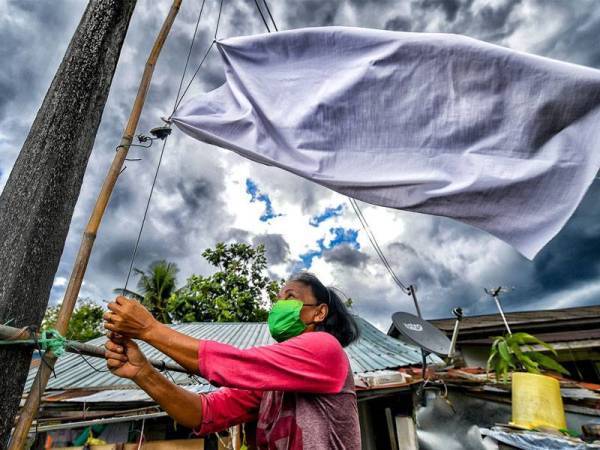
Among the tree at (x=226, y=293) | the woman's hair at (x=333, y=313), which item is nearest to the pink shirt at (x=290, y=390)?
the woman's hair at (x=333, y=313)

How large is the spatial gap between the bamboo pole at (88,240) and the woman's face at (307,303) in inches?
41.8

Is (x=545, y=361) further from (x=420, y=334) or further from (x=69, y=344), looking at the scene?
(x=69, y=344)

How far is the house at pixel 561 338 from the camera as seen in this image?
7.11 m

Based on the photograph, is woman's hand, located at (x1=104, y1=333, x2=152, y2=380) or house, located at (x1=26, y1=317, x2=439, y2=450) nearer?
woman's hand, located at (x1=104, y1=333, x2=152, y2=380)

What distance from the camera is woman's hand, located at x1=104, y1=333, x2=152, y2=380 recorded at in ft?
4.61

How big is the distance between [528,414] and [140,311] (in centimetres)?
492

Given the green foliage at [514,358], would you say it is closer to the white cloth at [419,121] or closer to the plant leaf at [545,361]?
Result: the plant leaf at [545,361]

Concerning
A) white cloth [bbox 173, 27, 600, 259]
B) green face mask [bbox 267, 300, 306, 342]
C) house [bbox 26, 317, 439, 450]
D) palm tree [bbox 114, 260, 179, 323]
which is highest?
palm tree [bbox 114, 260, 179, 323]

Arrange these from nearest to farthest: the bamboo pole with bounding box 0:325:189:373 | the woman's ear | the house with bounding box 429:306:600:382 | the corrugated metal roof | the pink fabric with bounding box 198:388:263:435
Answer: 1. the bamboo pole with bounding box 0:325:189:373
2. the pink fabric with bounding box 198:388:263:435
3. the woman's ear
4. the corrugated metal roof
5. the house with bounding box 429:306:600:382

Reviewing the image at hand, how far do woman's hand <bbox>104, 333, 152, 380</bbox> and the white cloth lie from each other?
1.19 m

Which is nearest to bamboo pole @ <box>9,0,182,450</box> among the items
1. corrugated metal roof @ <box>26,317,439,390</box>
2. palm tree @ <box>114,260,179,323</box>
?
corrugated metal roof @ <box>26,317,439,390</box>

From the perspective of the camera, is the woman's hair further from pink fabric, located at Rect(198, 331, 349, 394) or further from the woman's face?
pink fabric, located at Rect(198, 331, 349, 394)

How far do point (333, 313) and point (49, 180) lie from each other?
1.73m

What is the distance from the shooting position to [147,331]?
4.30 feet
